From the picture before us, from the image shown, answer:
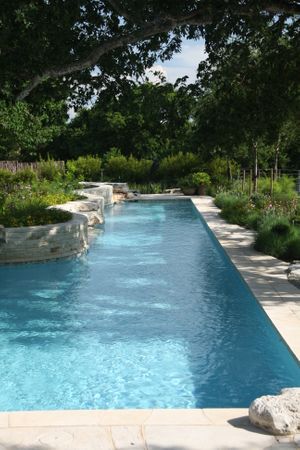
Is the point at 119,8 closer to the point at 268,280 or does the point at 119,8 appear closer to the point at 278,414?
the point at 268,280

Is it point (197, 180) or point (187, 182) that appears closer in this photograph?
point (197, 180)

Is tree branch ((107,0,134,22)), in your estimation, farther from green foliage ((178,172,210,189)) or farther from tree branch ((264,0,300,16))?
green foliage ((178,172,210,189))

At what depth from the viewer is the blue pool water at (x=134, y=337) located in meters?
5.85

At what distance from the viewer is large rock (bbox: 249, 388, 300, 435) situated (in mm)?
4004

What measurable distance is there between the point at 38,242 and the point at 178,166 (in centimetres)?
2339

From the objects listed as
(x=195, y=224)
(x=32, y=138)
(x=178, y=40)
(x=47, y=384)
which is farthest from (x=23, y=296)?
(x=32, y=138)

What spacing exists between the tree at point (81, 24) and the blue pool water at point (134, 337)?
142 inches

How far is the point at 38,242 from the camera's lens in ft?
39.9

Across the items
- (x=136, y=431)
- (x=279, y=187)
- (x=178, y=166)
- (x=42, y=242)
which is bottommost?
(x=136, y=431)

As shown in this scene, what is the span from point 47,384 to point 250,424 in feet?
8.61

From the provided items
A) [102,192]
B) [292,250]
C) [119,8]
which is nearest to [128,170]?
[102,192]

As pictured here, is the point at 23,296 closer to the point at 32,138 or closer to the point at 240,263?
the point at 240,263

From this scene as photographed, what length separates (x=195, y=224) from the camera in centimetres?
1967

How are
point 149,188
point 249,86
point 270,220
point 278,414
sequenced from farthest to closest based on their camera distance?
point 149,188
point 270,220
point 249,86
point 278,414
